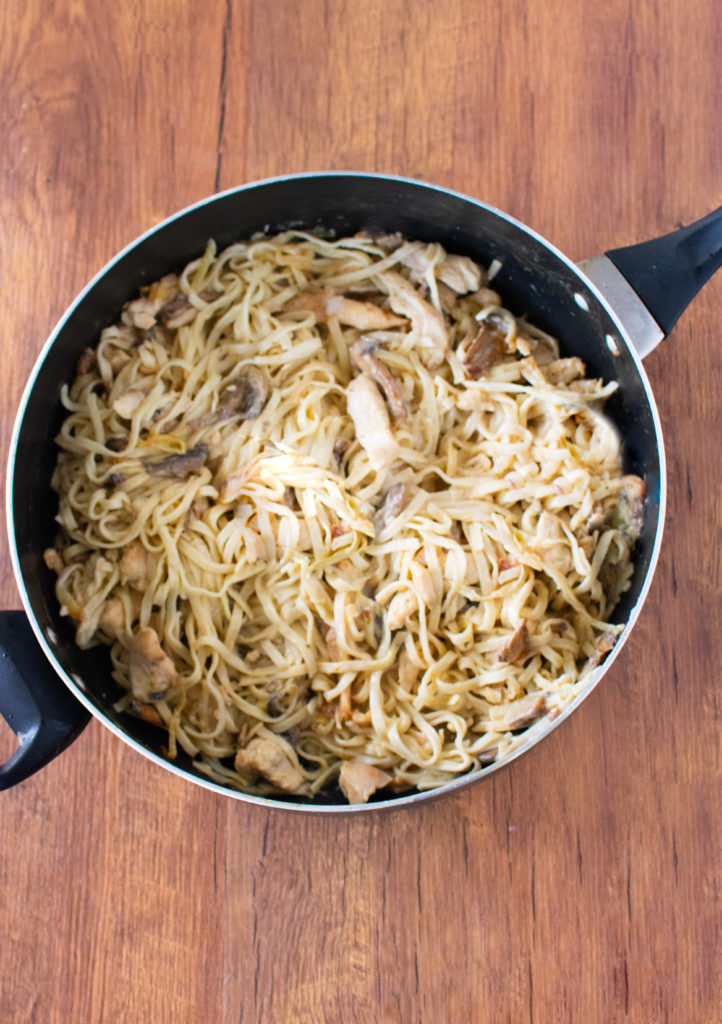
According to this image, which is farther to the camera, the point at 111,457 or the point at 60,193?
the point at 60,193

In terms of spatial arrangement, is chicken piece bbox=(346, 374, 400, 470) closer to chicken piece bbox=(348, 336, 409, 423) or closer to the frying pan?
chicken piece bbox=(348, 336, 409, 423)

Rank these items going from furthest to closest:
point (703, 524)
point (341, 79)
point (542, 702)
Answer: point (341, 79), point (703, 524), point (542, 702)

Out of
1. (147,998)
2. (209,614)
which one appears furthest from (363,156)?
(147,998)

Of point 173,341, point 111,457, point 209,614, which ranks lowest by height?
point 209,614

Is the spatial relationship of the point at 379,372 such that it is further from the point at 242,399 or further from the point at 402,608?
the point at 402,608

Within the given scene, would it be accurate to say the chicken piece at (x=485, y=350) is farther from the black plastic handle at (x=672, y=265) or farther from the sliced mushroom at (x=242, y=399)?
the sliced mushroom at (x=242, y=399)

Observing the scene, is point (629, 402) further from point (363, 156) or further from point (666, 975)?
point (666, 975)

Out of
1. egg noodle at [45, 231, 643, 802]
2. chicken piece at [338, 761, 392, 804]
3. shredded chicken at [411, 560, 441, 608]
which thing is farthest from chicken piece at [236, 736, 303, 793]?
shredded chicken at [411, 560, 441, 608]
